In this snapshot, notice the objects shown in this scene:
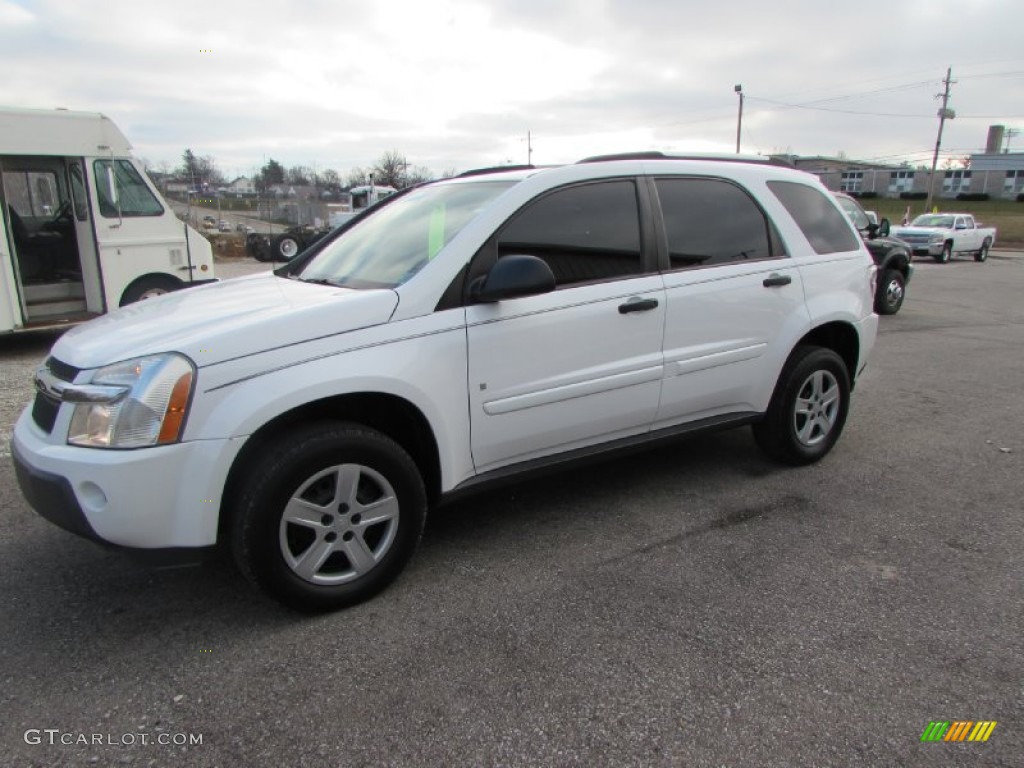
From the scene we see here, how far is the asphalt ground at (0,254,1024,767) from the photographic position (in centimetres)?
219

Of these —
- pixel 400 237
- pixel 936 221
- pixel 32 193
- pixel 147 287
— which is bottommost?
pixel 147 287

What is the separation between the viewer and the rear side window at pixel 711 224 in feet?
12.3

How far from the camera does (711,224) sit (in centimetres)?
390

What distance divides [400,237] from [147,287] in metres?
6.85

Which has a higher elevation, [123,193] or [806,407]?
[123,193]

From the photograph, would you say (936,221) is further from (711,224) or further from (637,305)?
(637,305)

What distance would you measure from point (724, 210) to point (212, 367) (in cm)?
288

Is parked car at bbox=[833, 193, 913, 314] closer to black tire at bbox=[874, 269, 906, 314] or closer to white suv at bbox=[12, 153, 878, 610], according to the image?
black tire at bbox=[874, 269, 906, 314]

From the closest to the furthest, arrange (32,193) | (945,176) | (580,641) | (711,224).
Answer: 1. (580,641)
2. (711,224)
3. (32,193)
4. (945,176)

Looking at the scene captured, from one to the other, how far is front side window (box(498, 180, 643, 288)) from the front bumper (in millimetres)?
1568

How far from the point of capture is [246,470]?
264 cm

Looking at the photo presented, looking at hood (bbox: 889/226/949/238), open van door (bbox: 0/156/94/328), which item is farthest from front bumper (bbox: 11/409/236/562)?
hood (bbox: 889/226/949/238)

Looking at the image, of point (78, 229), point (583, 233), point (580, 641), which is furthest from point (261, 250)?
point (580, 641)

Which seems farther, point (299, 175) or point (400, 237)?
point (299, 175)
